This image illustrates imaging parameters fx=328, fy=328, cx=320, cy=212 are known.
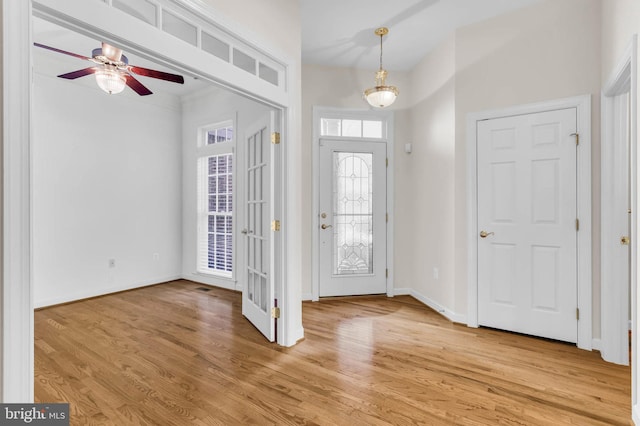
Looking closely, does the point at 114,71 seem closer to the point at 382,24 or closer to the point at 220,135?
the point at 220,135

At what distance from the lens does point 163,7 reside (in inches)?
70.4

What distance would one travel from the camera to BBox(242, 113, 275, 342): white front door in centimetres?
284

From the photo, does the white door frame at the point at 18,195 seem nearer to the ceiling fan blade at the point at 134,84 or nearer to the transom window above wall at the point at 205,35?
the transom window above wall at the point at 205,35

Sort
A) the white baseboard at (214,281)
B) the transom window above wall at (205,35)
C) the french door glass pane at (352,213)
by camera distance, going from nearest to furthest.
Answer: the transom window above wall at (205,35) < the french door glass pane at (352,213) < the white baseboard at (214,281)

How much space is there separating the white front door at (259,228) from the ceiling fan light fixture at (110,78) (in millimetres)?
1211

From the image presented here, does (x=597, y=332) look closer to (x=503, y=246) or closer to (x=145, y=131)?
(x=503, y=246)

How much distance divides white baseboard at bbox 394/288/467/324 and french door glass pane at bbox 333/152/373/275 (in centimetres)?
52

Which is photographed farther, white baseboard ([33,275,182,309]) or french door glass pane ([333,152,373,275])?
french door glass pane ([333,152,373,275])

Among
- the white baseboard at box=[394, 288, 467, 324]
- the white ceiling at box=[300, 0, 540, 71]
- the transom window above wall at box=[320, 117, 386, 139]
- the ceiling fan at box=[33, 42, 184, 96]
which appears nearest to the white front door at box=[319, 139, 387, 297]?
the transom window above wall at box=[320, 117, 386, 139]

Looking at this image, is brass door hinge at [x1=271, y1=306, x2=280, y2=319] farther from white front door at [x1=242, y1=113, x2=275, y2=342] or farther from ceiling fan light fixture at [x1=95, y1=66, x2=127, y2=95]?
ceiling fan light fixture at [x1=95, y1=66, x2=127, y2=95]

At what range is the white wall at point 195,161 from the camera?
457cm

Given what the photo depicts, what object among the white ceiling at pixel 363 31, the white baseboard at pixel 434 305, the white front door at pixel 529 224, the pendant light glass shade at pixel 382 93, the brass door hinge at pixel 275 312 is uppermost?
the white ceiling at pixel 363 31

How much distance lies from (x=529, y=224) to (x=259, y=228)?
250 cm

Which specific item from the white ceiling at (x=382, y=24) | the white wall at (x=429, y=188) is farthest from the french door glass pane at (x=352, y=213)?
the white ceiling at (x=382, y=24)
